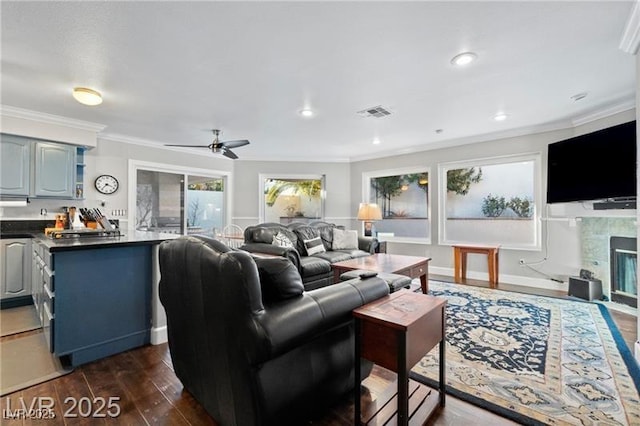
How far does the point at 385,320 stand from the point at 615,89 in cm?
395

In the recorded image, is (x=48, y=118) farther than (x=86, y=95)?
Yes

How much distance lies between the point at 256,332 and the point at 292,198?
228 inches

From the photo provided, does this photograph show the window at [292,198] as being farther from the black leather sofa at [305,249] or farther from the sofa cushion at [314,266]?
the sofa cushion at [314,266]

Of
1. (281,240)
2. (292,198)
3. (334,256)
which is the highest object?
(292,198)

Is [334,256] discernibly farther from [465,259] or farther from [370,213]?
[465,259]

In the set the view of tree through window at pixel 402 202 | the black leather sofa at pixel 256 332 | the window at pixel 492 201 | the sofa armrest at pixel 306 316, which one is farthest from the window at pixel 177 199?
the sofa armrest at pixel 306 316

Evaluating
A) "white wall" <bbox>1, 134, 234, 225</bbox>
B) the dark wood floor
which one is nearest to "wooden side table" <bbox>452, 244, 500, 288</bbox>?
the dark wood floor

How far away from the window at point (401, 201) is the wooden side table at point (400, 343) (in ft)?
14.1

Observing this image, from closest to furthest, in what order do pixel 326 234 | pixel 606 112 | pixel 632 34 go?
pixel 632 34, pixel 606 112, pixel 326 234

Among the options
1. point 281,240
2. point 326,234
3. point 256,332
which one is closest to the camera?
point 256,332

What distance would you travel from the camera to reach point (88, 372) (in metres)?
2.13

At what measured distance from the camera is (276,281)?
140 centimetres

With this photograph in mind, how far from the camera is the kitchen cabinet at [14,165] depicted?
361 cm

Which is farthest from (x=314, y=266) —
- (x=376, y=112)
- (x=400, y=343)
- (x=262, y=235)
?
(x=400, y=343)
